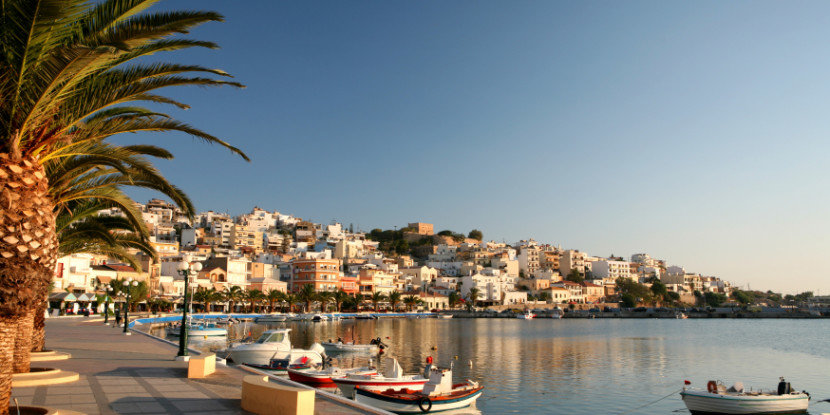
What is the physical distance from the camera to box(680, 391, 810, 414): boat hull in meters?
22.3

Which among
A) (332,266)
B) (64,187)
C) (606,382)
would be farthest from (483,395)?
(332,266)

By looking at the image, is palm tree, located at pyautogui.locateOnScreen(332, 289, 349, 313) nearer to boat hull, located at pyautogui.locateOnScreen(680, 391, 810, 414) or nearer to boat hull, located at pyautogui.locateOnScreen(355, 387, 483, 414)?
boat hull, located at pyautogui.locateOnScreen(355, 387, 483, 414)

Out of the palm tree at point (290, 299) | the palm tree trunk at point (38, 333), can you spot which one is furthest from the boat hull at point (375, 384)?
the palm tree at point (290, 299)

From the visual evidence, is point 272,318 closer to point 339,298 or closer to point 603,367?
point 339,298

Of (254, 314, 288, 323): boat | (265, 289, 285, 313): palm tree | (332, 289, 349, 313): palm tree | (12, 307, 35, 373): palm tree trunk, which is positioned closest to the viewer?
(12, 307, 35, 373): palm tree trunk

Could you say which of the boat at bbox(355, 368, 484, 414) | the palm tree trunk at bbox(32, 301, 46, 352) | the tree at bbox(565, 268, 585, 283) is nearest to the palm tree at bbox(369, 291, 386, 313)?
the tree at bbox(565, 268, 585, 283)

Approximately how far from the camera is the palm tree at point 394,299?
117 m

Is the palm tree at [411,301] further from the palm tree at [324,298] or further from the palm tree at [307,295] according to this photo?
the palm tree at [307,295]

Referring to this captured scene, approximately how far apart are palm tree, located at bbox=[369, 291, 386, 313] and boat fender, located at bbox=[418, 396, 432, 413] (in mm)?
92506

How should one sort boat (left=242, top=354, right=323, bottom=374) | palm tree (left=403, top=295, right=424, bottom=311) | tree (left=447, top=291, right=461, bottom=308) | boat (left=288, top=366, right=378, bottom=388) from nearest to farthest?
1. boat (left=288, top=366, right=378, bottom=388)
2. boat (left=242, top=354, right=323, bottom=374)
3. palm tree (left=403, top=295, right=424, bottom=311)
4. tree (left=447, top=291, right=461, bottom=308)

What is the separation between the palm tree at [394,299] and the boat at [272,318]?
30.6m

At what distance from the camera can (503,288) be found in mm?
149250

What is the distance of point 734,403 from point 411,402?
12258 mm

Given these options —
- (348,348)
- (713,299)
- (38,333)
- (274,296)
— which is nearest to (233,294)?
(274,296)
